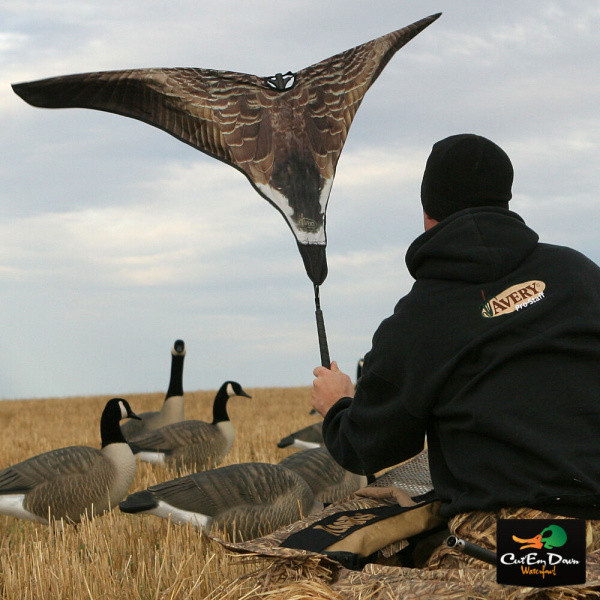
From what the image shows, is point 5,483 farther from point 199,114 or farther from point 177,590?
point 199,114

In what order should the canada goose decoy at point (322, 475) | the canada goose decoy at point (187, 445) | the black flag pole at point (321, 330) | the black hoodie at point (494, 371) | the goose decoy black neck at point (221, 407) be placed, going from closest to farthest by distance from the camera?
1. the black hoodie at point (494, 371)
2. the black flag pole at point (321, 330)
3. the canada goose decoy at point (322, 475)
4. the canada goose decoy at point (187, 445)
5. the goose decoy black neck at point (221, 407)

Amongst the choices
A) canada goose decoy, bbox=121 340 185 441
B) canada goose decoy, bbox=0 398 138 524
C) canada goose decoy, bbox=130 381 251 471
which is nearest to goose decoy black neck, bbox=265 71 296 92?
canada goose decoy, bbox=0 398 138 524

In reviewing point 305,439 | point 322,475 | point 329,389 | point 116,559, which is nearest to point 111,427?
point 322,475

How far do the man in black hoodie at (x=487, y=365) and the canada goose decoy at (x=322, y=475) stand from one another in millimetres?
4954

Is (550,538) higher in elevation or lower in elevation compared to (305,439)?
higher

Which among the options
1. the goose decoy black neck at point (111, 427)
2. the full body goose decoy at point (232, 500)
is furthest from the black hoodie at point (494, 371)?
the goose decoy black neck at point (111, 427)

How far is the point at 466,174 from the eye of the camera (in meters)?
3.33

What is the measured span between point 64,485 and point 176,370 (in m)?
8.90

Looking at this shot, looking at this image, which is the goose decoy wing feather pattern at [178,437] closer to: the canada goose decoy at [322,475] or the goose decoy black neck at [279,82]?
the canada goose decoy at [322,475]

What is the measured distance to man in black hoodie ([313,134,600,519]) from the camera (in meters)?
3.03

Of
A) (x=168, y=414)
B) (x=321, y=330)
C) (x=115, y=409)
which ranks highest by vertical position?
(x=321, y=330)

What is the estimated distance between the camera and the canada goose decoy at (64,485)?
25.6 ft

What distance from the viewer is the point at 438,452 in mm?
3361

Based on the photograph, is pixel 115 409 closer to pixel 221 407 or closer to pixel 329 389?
pixel 221 407
